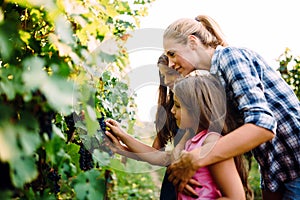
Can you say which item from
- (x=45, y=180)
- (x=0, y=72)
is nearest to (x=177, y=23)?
(x=45, y=180)

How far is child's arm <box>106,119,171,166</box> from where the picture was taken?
264cm

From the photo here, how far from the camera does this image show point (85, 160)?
237cm

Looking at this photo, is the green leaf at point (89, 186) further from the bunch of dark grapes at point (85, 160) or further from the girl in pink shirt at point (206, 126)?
the bunch of dark grapes at point (85, 160)

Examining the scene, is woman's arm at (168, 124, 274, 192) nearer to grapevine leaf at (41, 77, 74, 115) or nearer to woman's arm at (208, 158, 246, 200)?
woman's arm at (208, 158, 246, 200)

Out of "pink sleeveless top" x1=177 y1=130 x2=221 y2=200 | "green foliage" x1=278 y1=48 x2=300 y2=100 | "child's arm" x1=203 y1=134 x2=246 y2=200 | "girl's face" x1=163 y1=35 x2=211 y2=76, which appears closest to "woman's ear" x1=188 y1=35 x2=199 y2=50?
"girl's face" x1=163 y1=35 x2=211 y2=76

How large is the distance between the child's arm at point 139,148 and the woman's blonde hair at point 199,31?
58cm

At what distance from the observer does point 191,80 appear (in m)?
2.45

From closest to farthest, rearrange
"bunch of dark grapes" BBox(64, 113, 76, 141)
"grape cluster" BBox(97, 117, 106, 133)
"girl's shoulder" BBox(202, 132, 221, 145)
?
"girl's shoulder" BBox(202, 132, 221, 145) → "bunch of dark grapes" BBox(64, 113, 76, 141) → "grape cluster" BBox(97, 117, 106, 133)

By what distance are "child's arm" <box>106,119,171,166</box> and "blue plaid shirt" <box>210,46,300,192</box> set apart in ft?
1.88

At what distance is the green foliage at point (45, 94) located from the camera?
103cm

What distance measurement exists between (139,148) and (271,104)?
0.80 m

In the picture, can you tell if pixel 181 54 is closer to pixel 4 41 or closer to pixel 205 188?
pixel 205 188

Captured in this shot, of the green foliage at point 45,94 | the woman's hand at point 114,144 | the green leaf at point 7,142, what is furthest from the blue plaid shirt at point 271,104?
the green leaf at point 7,142

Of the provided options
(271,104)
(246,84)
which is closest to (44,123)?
(246,84)
